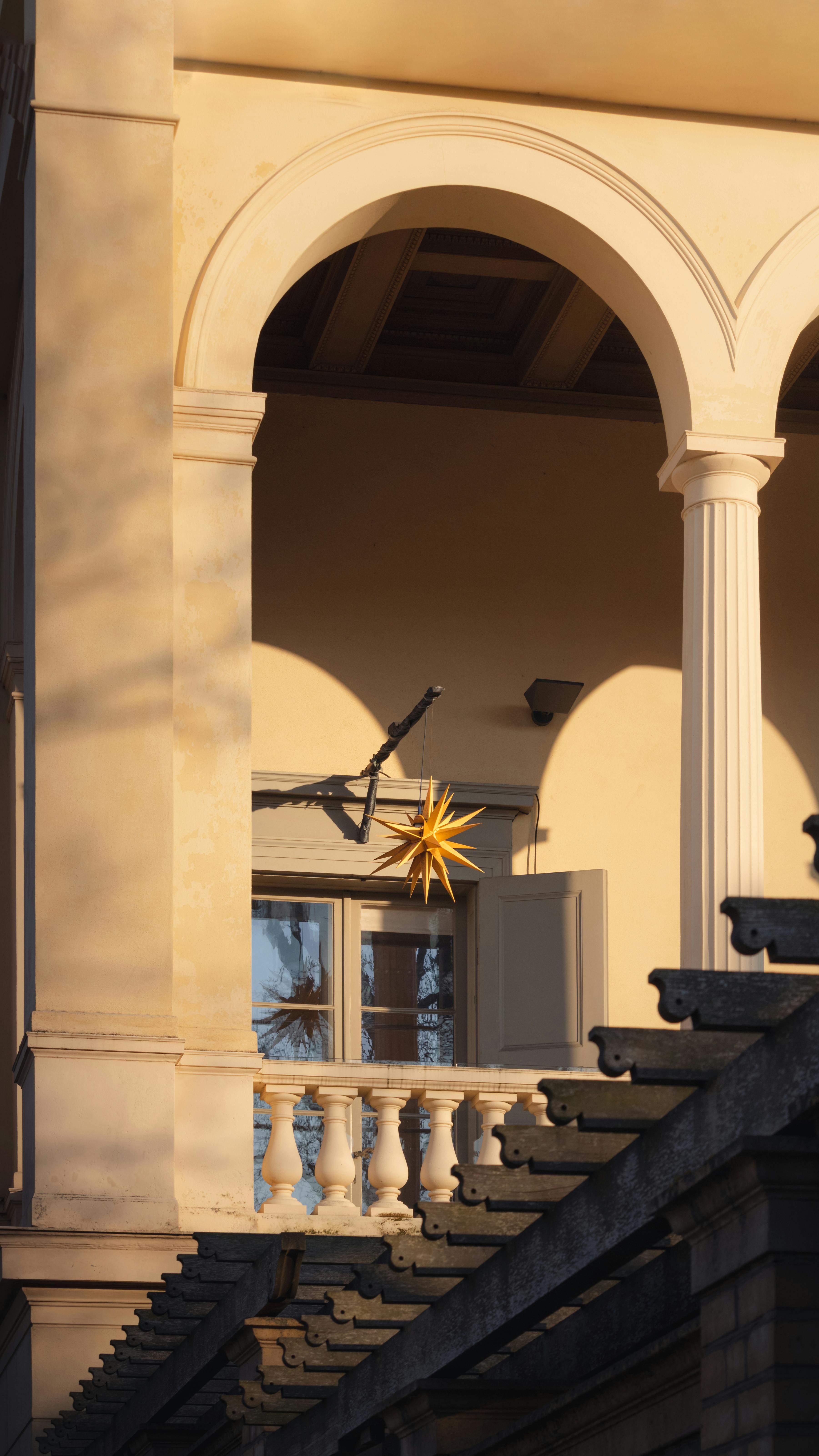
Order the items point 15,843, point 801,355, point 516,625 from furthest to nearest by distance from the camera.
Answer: point 516,625 → point 801,355 → point 15,843

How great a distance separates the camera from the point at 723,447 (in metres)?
9.37

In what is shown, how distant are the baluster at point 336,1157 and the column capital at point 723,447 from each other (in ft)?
10.3

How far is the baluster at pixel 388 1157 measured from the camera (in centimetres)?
859

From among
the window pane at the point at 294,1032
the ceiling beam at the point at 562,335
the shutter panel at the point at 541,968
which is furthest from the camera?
the ceiling beam at the point at 562,335

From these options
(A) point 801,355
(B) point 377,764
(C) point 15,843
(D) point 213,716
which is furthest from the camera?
(A) point 801,355

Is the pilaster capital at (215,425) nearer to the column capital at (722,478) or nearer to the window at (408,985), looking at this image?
the column capital at (722,478)

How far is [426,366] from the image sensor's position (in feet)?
42.0

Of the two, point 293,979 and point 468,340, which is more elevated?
point 468,340

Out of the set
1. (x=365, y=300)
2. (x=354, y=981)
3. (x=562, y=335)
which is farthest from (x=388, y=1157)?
(x=562, y=335)

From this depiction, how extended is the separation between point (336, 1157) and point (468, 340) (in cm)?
599

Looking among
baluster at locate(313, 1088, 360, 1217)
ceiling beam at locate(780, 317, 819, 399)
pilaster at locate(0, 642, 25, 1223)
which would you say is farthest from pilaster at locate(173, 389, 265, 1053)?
ceiling beam at locate(780, 317, 819, 399)

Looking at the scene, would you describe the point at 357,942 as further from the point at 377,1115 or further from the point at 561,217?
the point at 561,217

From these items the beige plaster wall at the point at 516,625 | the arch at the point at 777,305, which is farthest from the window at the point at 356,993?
the arch at the point at 777,305

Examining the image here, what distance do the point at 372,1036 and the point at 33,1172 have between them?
4766 mm
